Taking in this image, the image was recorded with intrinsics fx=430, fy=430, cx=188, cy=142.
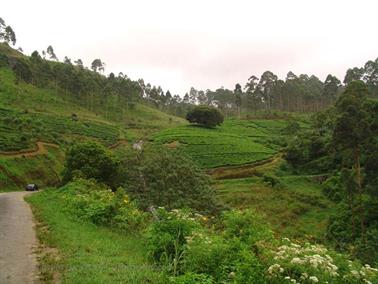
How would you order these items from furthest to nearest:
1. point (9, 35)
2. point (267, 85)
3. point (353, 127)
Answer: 1. point (9, 35)
2. point (267, 85)
3. point (353, 127)

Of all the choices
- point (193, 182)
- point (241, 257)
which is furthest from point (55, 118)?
point (241, 257)

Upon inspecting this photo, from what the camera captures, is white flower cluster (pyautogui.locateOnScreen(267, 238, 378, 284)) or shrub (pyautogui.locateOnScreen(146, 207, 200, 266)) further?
shrub (pyautogui.locateOnScreen(146, 207, 200, 266))

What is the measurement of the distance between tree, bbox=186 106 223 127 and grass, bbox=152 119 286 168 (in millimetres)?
1868

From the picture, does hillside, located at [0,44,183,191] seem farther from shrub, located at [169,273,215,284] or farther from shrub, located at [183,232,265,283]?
shrub, located at [169,273,215,284]

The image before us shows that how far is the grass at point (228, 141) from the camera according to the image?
2869 inches

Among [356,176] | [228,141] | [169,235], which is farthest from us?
[228,141]

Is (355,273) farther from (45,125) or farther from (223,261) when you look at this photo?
(45,125)

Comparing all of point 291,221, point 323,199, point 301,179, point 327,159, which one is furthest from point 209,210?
point 327,159

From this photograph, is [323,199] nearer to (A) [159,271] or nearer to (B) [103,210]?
(B) [103,210]

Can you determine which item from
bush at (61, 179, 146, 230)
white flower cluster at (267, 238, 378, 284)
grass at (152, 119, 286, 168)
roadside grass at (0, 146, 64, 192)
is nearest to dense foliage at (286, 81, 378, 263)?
bush at (61, 179, 146, 230)

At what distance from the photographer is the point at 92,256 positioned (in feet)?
36.7

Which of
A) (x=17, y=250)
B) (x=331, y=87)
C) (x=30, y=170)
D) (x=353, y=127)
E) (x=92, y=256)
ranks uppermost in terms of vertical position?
(x=331, y=87)

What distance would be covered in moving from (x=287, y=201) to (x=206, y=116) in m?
53.5

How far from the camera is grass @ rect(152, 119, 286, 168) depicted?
72.9m
